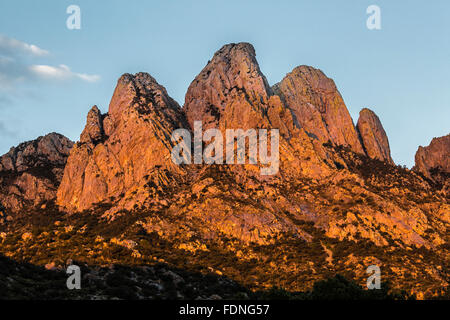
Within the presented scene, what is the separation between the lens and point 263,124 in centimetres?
16562

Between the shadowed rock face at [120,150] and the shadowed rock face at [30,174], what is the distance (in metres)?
14.3

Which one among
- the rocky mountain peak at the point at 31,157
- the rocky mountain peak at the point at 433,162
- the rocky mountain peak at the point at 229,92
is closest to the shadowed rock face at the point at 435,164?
the rocky mountain peak at the point at 433,162

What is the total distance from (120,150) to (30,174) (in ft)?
140

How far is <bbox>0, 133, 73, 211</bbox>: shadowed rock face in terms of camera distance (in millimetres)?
172000

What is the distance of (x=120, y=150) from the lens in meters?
167

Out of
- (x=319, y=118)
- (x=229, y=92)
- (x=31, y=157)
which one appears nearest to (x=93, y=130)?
(x=31, y=157)

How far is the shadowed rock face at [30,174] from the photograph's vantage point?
172000mm

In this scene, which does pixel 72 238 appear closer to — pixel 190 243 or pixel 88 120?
pixel 190 243

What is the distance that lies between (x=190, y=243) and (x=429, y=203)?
80.9 metres

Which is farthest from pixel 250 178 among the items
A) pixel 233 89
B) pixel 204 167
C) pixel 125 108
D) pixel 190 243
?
pixel 125 108

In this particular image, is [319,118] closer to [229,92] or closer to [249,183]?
[229,92]

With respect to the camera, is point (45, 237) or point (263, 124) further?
point (263, 124)

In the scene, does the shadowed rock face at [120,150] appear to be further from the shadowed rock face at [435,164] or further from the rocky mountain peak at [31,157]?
the shadowed rock face at [435,164]

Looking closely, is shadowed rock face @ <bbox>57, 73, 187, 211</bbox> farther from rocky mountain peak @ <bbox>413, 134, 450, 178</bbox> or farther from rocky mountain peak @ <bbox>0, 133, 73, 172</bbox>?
rocky mountain peak @ <bbox>413, 134, 450, 178</bbox>
